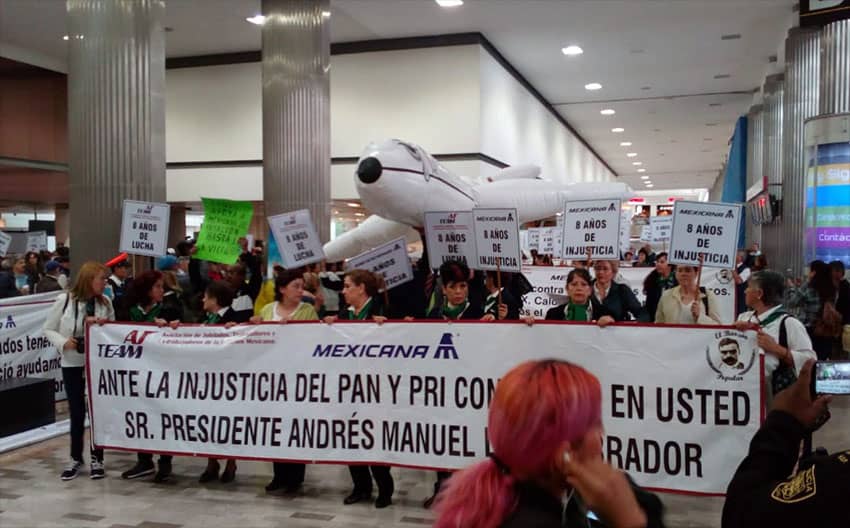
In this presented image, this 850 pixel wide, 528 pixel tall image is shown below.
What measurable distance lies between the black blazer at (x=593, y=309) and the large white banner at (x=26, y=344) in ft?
17.4

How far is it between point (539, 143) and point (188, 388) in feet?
53.5

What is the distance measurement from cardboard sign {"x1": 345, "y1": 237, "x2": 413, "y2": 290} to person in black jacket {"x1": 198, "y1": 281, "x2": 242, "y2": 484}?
110 centimetres

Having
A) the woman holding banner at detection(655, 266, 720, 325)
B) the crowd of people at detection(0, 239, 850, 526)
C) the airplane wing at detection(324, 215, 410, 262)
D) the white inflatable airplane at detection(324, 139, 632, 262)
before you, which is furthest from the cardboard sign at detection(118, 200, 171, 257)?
the woman holding banner at detection(655, 266, 720, 325)

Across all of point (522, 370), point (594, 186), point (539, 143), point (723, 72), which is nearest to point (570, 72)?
point (539, 143)

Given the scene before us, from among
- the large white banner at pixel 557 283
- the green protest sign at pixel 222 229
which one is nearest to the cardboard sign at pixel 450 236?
the green protest sign at pixel 222 229

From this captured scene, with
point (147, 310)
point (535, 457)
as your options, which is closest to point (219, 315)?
point (147, 310)

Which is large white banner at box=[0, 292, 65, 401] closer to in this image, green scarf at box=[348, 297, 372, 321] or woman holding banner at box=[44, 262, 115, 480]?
woman holding banner at box=[44, 262, 115, 480]

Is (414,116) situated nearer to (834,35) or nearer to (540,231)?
(540,231)

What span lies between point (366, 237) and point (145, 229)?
9.87 feet

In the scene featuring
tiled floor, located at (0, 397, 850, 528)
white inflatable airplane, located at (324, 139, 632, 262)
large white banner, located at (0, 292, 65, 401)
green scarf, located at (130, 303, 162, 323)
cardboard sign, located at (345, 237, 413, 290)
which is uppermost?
white inflatable airplane, located at (324, 139, 632, 262)

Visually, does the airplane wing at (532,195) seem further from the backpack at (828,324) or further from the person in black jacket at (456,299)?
the person in black jacket at (456,299)

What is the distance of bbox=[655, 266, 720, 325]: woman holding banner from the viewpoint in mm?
6148

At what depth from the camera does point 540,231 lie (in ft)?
47.4

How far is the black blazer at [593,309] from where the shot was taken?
588 cm
